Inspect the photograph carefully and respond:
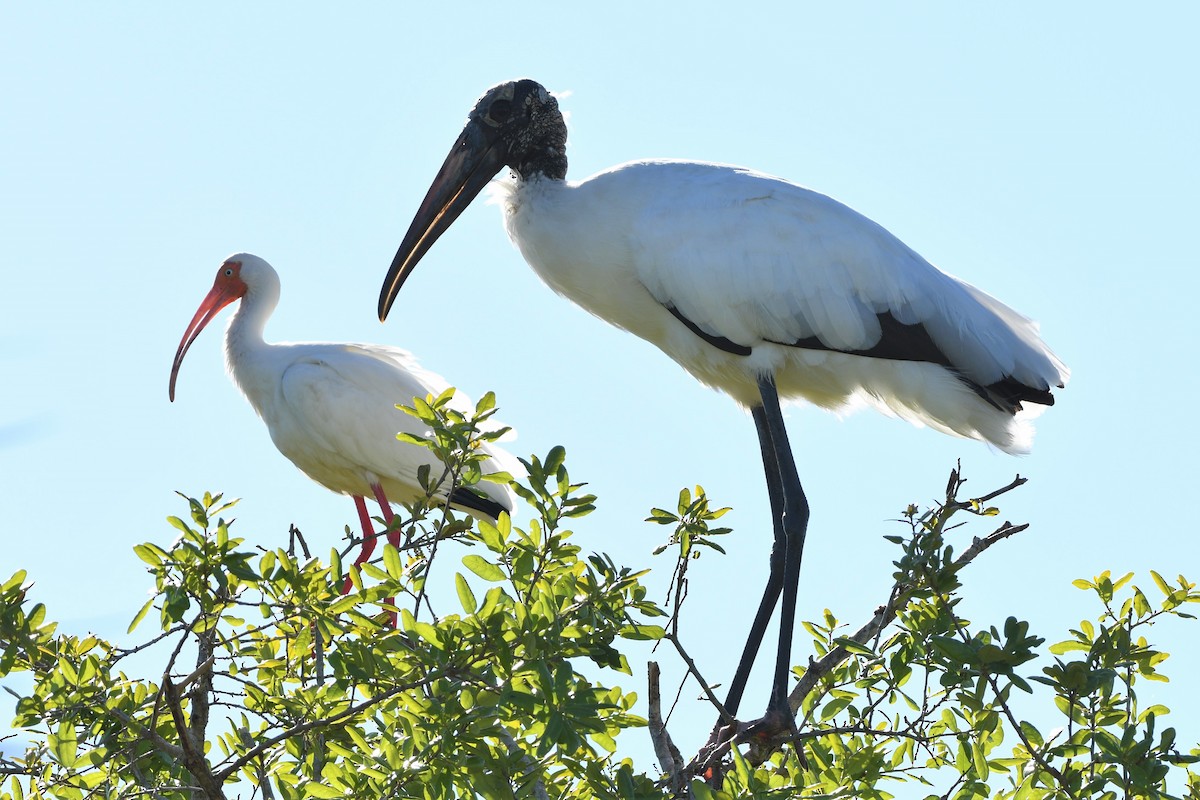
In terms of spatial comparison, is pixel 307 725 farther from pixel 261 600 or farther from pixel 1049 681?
pixel 1049 681

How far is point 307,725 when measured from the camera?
11.4ft

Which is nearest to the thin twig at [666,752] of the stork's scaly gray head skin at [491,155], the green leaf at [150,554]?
the green leaf at [150,554]

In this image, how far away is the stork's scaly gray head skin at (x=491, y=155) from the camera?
642 centimetres

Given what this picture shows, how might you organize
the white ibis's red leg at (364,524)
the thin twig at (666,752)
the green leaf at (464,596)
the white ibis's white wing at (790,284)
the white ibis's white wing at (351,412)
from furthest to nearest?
the white ibis's red leg at (364,524), the white ibis's white wing at (351,412), the white ibis's white wing at (790,284), the thin twig at (666,752), the green leaf at (464,596)

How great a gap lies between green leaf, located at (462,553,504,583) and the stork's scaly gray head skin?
3083 millimetres

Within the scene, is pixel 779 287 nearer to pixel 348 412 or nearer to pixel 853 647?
pixel 853 647

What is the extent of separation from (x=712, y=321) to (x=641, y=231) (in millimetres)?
420

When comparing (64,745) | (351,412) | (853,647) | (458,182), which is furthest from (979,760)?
(351,412)

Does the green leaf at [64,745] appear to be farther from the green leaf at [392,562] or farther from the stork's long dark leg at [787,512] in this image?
the stork's long dark leg at [787,512]

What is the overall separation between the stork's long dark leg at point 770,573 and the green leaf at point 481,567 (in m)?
2.54

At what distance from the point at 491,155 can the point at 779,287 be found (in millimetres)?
1390

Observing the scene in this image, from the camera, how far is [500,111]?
6.50 meters

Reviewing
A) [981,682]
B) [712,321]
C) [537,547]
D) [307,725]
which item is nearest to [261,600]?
[307,725]

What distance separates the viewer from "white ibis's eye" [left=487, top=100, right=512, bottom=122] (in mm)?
6488
